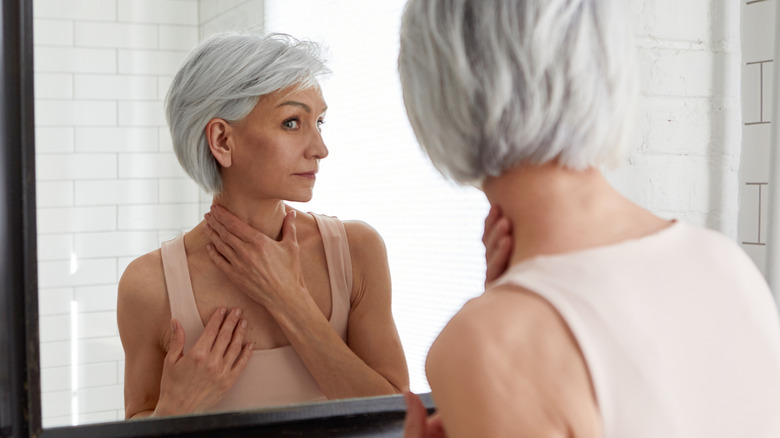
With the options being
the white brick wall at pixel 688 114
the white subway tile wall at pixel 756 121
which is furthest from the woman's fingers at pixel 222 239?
the white subway tile wall at pixel 756 121

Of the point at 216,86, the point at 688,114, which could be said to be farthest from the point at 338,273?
the point at 688,114

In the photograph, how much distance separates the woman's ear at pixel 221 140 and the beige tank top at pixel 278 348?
99 millimetres

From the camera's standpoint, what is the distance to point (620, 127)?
0.47 metres

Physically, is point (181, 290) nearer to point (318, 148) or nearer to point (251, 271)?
point (251, 271)

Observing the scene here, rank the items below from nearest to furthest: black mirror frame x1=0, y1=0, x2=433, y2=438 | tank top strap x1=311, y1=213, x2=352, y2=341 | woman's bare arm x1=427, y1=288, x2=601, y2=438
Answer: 1. woman's bare arm x1=427, y1=288, x2=601, y2=438
2. black mirror frame x1=0, y1=0, x2=433, y2=438
3. tank top strap x1=311, y1=213, x2=352, y2=341

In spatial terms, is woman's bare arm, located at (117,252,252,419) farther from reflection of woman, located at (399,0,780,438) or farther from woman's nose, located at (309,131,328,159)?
reflection of woman, located at (399,0,780,438)

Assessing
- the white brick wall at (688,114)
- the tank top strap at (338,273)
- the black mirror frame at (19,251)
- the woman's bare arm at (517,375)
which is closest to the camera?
the woman's bare arm at (517,375)

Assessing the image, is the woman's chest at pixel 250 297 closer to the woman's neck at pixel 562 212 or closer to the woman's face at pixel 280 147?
the woman's face at pixel 280 147

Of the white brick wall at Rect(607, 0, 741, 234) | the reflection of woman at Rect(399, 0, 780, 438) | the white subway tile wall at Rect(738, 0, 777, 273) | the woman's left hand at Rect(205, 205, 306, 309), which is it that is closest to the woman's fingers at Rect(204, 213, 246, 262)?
the woman's left hand at Rect(205, 205, 306, 309)

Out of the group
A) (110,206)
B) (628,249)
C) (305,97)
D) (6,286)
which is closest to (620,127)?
(628,249)

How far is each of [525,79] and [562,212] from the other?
9cm

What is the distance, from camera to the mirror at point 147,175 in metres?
0.77

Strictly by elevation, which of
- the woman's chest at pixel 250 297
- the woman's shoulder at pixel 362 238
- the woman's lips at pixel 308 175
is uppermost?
the woman's lips at pixel 308 175

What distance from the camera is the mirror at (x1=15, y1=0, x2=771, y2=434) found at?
77 centimetres
